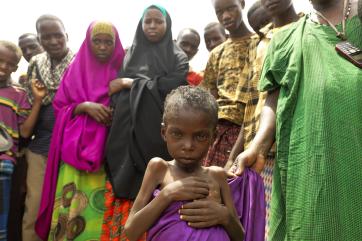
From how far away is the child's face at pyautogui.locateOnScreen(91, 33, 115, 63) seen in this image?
4012 millimetres

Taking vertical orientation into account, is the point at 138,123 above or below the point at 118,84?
below

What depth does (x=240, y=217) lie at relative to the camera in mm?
2111

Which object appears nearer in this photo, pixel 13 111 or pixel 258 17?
pixel 13 111

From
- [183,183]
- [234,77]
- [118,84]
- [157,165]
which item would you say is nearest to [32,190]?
[118,84]

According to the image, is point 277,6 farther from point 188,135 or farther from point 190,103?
point 188,135

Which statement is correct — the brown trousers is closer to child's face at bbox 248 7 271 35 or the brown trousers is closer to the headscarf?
the headscarf

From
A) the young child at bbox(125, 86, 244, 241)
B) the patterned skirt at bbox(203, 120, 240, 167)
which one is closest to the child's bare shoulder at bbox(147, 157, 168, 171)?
the young child at bbox(125, 86, 244, 241)

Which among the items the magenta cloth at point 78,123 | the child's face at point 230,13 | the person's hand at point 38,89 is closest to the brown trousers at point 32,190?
the magenta cloth at point 78,123

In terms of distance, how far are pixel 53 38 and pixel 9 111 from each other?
32.7 inches

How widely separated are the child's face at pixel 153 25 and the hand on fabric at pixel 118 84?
1.58 ft

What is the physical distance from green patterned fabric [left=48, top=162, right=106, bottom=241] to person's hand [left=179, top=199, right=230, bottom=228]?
6.44 feet

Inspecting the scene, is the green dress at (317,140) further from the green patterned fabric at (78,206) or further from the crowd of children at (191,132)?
the green patterned fabric at (78,206)

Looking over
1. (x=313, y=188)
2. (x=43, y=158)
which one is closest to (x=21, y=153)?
(x=43, y=158)

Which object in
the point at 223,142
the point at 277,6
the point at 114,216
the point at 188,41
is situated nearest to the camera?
the point at 277,6
